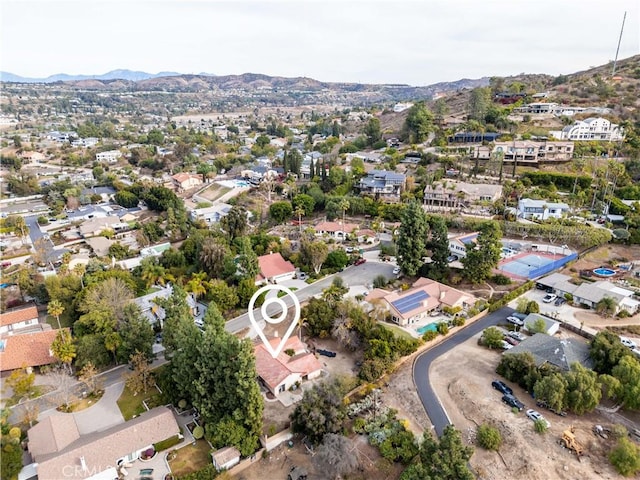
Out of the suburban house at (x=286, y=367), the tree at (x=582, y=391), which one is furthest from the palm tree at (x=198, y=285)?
the tree at (x=582, y=391)

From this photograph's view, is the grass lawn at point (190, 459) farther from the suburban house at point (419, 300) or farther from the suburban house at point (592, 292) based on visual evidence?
the suburban house at point (592, 292)

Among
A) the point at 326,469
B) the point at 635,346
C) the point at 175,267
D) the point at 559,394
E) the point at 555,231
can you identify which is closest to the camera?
the point at 326,469

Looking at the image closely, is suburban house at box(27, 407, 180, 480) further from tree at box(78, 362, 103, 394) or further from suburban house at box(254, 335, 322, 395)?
suburban house at box(254, 335, 322, 395)

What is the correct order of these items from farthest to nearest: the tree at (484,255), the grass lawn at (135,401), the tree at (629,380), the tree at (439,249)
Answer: the tree at (439,249)
the tree at (484,255)
the grass lawn at (135,401)
the tree at (629,380)

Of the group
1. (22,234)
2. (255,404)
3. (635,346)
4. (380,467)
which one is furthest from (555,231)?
(22,234)

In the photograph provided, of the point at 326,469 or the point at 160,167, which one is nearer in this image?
the point at 326,469

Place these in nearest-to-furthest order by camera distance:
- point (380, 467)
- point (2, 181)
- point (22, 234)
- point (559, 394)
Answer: point (380, 467), point (559, 394), point (22, 234), point (2, 181)

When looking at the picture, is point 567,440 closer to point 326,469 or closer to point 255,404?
point 326,469
